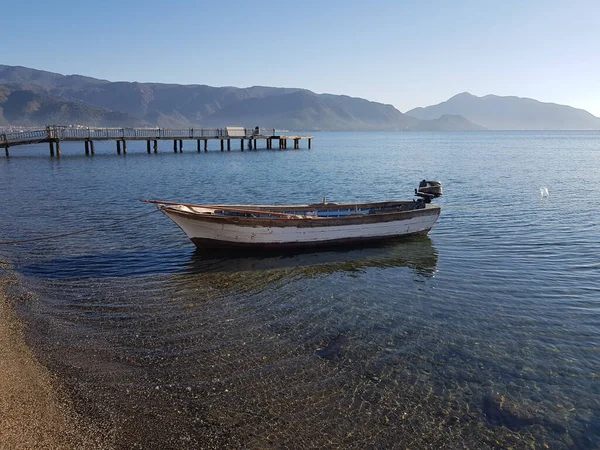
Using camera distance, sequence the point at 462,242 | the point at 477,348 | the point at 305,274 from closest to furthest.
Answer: the point at 477,348 → the point at 305,274 → the point at 462,242

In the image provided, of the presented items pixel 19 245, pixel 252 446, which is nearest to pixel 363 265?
pixel 252 446

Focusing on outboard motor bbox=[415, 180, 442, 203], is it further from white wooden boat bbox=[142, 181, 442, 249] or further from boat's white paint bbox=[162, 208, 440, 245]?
boat's white paint bbox=[162, 208, 440, 245]

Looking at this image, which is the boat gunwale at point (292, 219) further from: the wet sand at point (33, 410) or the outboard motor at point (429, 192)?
the wet sand at point (33, 410)

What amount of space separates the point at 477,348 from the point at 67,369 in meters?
8.21

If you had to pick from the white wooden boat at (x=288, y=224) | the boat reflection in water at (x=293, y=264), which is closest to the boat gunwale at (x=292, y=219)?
the white wooden boat at (x=288, y=224)

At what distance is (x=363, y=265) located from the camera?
15.6m

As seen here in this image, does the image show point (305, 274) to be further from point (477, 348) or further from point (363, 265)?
point (477, 348)

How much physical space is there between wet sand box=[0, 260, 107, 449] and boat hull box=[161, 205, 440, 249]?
7.33m

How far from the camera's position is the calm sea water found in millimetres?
7074

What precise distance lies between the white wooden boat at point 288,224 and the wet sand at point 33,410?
7.38 metres

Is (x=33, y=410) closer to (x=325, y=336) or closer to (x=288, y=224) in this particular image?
(x=325, y=336)

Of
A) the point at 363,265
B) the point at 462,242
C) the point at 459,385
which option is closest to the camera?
the point at 459,385

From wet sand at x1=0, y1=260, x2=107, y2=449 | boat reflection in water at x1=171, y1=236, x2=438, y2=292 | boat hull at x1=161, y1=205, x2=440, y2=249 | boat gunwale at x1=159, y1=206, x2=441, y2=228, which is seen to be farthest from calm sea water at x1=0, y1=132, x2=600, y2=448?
boat gunwale at x1=159, y1=206, x2=441, y2=228

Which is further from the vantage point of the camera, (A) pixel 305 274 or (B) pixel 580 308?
(A) pixel 305 274
